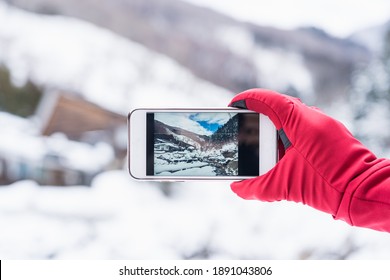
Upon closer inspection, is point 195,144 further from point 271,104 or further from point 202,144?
point 271,104

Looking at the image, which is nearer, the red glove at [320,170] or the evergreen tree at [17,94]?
the red glove at [320,170]

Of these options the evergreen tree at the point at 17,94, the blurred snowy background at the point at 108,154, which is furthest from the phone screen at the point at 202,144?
the evergreen tree at the point at 17,94

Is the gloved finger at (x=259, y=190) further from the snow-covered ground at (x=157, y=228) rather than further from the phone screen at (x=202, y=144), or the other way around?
the snow-covered ground at (x=157, y=228)

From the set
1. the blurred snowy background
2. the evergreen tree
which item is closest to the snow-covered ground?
the blurred snowy background

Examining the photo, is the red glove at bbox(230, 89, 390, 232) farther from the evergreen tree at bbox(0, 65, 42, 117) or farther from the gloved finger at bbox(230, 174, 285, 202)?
the evergreen tree at bbox(0, 65, 42, 117)

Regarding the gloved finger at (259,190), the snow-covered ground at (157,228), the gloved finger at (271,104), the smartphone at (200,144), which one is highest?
the gloved finger at (271,104)

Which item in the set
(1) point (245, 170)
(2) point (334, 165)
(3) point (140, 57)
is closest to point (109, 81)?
(3) point (140, 57)

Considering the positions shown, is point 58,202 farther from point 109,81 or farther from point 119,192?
point 109,81
